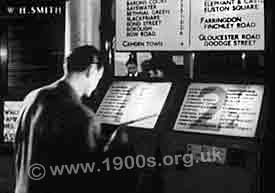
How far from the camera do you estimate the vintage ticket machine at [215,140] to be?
3215 mm

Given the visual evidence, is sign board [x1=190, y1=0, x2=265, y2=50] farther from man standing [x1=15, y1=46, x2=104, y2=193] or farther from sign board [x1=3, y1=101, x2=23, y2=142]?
sign board [x1=3, y1=101, x2=23, y2=142]

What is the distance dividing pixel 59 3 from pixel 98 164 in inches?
43.6

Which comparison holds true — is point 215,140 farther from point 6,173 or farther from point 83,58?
point 6,173

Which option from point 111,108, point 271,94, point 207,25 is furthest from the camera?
point 111,108

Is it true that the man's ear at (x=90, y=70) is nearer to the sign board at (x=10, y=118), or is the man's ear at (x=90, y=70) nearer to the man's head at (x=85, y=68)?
the man's head at (x=85, y=68)

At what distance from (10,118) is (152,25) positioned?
126cm

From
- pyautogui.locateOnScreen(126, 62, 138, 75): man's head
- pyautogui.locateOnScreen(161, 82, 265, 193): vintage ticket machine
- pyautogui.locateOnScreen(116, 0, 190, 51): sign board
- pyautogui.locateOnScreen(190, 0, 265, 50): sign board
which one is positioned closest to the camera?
pyautogui.locateOnScreen(161, 82, 265, 193): vintage ticket machine

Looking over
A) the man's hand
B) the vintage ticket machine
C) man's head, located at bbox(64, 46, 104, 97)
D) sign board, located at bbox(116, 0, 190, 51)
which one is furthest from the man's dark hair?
the vintage ticket machine

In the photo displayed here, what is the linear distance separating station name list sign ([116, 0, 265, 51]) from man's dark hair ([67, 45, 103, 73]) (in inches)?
6.5

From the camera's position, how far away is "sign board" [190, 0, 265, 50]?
10.9 ft

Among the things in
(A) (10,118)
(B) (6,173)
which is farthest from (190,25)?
(B) (6,173)

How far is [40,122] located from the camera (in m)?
4.04

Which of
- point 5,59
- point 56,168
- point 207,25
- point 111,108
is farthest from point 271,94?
point 5,59

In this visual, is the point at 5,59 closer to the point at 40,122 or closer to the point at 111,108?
the point at 40,122
